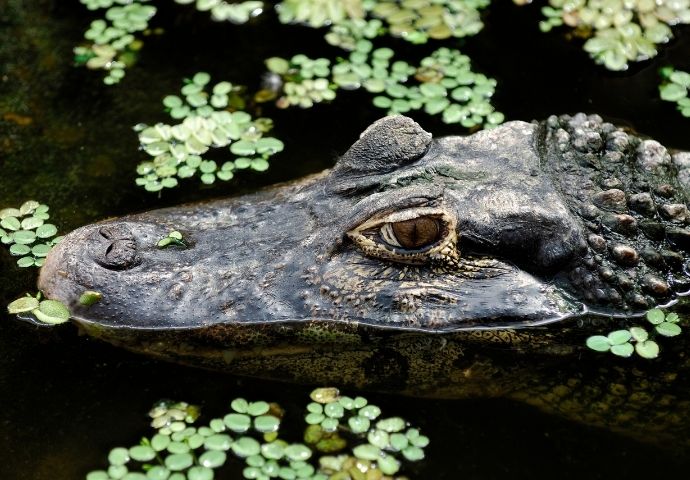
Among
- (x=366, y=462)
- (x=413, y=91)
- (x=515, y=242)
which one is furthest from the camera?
(x=413, y=91)

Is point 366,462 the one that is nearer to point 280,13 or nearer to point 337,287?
point 337,287

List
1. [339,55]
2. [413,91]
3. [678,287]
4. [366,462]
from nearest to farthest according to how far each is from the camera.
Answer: [366,462]
[678,287]
[413,91]
[339,55]

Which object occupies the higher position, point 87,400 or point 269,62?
point 269,62

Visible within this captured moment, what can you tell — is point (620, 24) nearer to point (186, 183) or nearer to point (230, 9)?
point (230, 9)

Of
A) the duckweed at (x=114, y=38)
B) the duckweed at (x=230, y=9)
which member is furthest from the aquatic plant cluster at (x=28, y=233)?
the duckweed at (x=230, y=9)

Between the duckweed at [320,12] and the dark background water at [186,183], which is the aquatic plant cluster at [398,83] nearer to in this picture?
the dark background water at [186,183]

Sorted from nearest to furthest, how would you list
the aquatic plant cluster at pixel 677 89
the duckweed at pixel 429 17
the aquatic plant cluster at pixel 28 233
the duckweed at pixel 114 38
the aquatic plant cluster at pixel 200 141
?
the aquatic plant cluster at pixel 28 233 → the aquatic plant cluster at pixel 200 141 → the aquatic plant cluster at pixel 677 89 → the duckweed at pixel 114 38 → the duckweed at pixel 429 17

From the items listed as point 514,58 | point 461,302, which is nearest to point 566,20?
point 514,58
